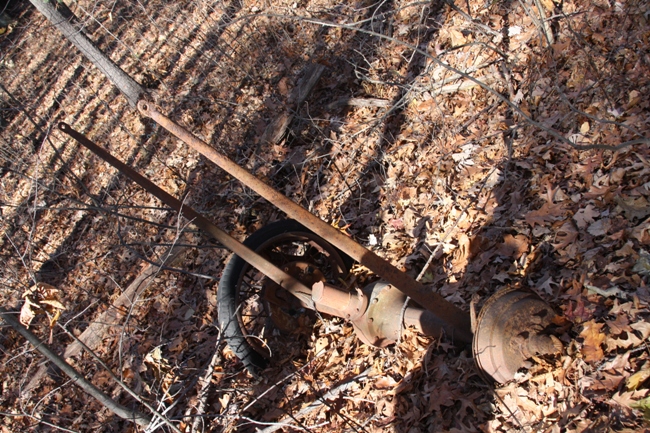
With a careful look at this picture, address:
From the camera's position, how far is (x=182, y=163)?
8.18 metres

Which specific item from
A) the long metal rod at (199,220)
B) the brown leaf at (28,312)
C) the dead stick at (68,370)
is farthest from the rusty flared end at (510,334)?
the brown leaf at (28,312)

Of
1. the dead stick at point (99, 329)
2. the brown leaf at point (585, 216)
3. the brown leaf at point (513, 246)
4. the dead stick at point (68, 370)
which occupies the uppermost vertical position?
the brown leaf at point (585, 216)

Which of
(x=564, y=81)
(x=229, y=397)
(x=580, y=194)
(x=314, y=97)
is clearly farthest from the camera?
(x=314, y=97)

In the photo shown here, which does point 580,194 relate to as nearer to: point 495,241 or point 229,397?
point 495,241

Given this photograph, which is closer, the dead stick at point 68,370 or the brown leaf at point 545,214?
the dead stick at point 68,370

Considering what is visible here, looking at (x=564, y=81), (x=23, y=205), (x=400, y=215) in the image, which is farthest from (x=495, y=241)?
(x=23, y=205)

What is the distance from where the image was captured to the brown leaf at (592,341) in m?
2.95

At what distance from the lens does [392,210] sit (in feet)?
17.3

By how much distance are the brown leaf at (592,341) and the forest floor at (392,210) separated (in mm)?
12

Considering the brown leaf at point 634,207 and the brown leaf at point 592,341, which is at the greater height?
the brown leaf at point 634,207

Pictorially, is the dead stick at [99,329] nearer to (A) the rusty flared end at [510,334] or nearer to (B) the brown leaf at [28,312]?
(B) the brown leaf at [28,312]

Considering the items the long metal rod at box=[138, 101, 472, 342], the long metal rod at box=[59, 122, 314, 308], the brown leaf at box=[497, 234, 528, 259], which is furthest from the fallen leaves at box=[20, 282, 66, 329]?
the brown leaf at box=[497, 234, 528, 259]

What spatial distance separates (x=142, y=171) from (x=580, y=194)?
7126 mm

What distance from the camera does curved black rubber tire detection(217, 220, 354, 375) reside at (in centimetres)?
454
